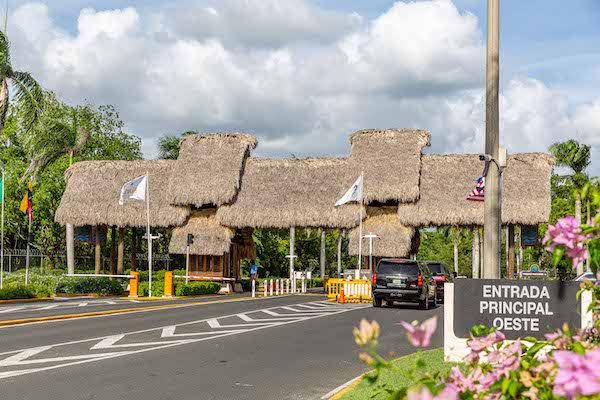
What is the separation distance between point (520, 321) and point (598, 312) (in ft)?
19.7

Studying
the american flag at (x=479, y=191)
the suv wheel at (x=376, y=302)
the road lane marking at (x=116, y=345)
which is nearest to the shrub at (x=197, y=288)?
the suv wheel at (x=376, y=302)

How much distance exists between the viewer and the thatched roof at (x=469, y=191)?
121 feet

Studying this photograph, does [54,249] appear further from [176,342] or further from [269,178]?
[176,342]

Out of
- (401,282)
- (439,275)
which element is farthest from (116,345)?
(439,275)

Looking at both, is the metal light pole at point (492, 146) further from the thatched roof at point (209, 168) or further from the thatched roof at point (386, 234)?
the thatched roof at point (209, 168)

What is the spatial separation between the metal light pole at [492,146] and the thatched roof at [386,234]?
2605cm

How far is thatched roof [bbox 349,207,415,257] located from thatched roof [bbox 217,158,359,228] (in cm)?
92

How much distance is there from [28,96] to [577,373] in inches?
1510

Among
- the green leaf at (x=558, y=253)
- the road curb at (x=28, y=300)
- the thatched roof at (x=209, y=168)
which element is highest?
the thatched roof at (x=209, y=168)

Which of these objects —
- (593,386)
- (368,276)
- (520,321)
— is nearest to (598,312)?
(593,386)

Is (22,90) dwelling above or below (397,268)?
above

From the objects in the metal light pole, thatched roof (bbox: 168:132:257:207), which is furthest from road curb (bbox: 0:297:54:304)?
the metal light pole

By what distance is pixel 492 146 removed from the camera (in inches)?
465

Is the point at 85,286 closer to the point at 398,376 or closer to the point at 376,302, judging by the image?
the point at 376,302
